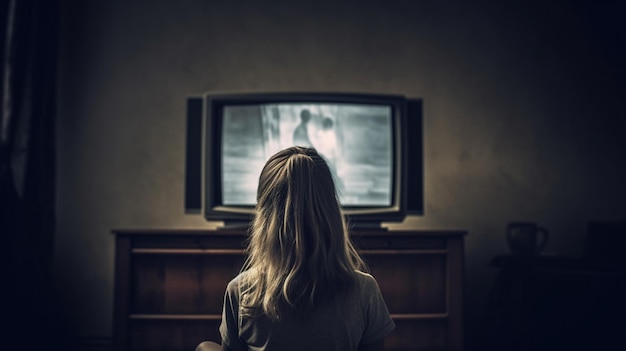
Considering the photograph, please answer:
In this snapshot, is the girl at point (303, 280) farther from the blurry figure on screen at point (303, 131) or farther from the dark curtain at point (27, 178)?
the dark curtain at point (27, 178)

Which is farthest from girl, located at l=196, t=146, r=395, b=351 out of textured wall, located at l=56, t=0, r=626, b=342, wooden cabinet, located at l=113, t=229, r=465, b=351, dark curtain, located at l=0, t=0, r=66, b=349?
textured wall, located at l=56, t=0, r=626, b=342

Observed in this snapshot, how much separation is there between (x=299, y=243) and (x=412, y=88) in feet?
6.52

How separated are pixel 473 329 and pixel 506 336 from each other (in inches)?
17.7

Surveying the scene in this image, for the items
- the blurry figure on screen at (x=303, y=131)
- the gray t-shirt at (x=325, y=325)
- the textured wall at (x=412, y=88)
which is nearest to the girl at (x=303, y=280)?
the gray t-shirt at (x=325, y=325)

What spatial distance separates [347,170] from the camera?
2.35 meters

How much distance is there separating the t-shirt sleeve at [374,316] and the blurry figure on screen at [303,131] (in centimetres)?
128

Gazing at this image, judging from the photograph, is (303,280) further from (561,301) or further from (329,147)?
(561,301)

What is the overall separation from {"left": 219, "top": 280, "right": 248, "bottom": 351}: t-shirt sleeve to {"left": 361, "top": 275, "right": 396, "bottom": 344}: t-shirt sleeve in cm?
24

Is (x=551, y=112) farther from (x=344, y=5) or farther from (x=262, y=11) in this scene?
(x=262, y=11)

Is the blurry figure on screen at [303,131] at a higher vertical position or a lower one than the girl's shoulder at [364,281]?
higher


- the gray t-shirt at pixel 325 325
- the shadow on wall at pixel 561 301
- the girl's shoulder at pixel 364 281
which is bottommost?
the shadow on wall at pixel 561 301

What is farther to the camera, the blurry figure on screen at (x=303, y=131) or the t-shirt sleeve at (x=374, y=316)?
the blurry figure on screen at (x=303, y=131)

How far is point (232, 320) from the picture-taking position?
1144 millimetres

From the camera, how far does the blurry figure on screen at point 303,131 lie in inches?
92.2
